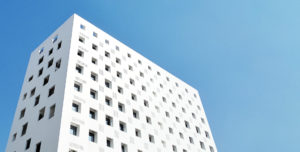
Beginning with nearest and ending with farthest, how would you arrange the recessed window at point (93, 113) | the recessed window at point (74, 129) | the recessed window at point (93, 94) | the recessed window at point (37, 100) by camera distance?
1. the recessed window at point (74, 129)
2. the recessed window at point (93, 113)
3. the recessed window at point (93, 94)
4. the recessed window at point (37, 100)

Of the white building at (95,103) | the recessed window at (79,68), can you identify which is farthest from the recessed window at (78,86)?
the recessed window at (79,68)

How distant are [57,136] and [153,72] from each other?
56.5 feet

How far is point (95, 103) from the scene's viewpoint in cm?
2145

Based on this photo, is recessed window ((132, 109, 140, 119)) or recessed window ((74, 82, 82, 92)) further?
recessed window ((132, 109, 140, 119))

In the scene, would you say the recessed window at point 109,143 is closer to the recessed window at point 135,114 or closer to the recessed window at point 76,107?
the recessed window at point 76,107

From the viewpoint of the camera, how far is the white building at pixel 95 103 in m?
19.0

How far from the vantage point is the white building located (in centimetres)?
1897

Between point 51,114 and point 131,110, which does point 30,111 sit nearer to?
point 51,114

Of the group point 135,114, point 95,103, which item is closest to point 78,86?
point 95,103

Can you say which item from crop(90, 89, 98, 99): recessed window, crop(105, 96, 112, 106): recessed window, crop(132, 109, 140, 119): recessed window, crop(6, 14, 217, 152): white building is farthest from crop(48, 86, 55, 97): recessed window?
crop(132, 109, 140, 119): recessed window

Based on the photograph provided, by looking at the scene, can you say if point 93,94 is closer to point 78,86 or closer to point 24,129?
point 78,86

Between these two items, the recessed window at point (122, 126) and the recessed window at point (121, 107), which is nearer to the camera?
the recessed window at point (122, 126)

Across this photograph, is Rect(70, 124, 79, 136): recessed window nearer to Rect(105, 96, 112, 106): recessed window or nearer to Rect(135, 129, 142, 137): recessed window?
Rect(105, 96, 112, 106): recessed window

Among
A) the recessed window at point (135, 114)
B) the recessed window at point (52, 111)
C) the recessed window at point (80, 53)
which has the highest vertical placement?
the recessed window at point (80, 53)
